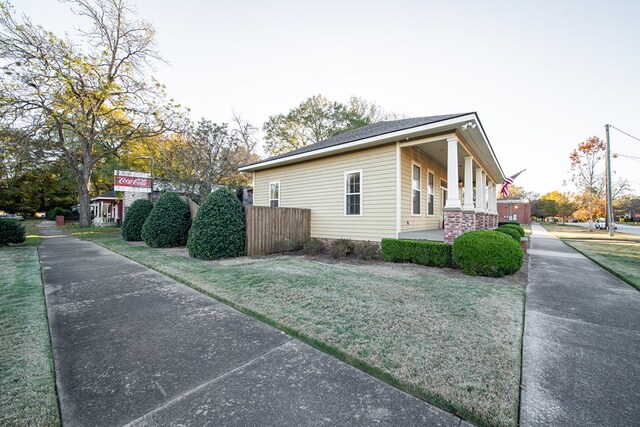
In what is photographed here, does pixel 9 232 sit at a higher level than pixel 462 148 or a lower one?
lower

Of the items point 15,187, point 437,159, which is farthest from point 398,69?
point 15,187

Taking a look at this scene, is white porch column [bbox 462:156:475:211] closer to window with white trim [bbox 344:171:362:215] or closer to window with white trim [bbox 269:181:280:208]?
window with white trim [bbox 344:171:362:215]

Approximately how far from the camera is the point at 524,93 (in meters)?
10.7

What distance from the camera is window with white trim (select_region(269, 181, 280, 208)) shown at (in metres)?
11.5

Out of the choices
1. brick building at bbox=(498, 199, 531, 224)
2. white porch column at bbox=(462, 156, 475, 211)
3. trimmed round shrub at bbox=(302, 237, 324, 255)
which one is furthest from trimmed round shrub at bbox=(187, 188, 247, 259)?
brick building at bbox=(498, 199, 531, 224)

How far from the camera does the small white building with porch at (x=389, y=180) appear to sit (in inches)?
287

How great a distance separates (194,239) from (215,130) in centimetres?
924

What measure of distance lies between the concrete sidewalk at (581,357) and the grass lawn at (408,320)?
13cm

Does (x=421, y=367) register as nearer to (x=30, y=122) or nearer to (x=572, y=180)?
(x=30, y=122)

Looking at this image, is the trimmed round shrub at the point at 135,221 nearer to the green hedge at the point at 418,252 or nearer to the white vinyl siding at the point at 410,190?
the green hedge at the point at 418,252

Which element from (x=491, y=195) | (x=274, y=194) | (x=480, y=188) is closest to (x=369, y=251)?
(x=274, y=194)

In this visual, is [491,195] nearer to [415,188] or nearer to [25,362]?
[415,188]

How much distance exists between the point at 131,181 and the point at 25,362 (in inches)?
545

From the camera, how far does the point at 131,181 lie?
13680mm
